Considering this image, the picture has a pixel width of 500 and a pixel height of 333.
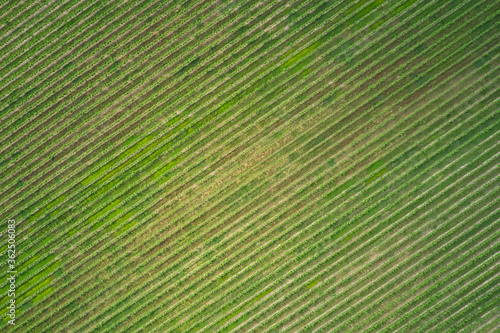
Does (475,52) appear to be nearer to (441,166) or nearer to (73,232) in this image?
(441,166)

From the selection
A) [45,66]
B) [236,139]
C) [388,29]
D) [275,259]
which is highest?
[45,66]

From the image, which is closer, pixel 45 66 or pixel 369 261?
pixel 369 261

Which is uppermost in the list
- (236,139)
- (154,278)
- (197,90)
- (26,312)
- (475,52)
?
(197,90)

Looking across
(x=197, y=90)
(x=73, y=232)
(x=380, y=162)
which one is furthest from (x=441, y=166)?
(x=73, y=232)

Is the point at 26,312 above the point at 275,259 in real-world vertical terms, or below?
above

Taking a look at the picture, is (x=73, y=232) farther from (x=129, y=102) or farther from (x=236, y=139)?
(x=236, y=139)

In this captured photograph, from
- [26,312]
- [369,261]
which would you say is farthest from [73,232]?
[369,261]
